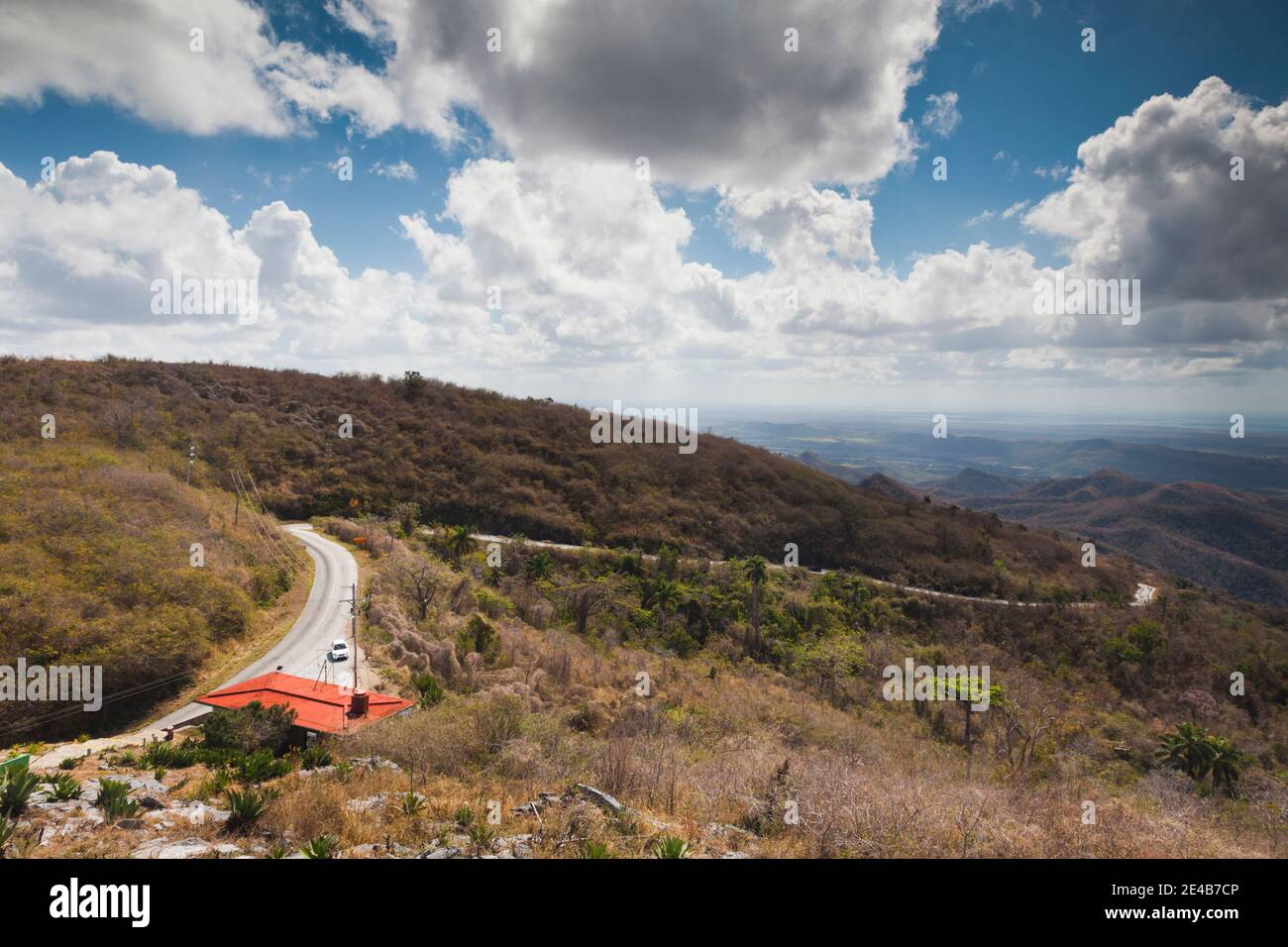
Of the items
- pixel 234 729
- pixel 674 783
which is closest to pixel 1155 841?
pixel 674 783

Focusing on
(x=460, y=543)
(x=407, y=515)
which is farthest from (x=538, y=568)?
(x=407, y=515)

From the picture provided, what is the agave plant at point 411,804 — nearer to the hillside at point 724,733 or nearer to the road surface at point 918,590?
the hillside at point 724,733

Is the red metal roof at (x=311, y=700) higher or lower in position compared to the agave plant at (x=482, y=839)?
lower

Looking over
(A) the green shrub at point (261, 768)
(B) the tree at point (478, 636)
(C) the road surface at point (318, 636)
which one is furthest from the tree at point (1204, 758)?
(C) the road surface at point (318, 636)

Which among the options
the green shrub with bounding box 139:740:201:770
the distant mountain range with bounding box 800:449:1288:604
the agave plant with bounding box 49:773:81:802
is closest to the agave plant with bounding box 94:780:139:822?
the agave plant with bounding box 49:773:81:802

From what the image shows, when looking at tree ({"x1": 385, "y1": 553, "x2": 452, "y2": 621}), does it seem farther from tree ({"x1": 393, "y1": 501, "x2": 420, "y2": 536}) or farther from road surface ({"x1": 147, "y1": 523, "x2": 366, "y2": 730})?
tree ({"x1": 393, "y1": 501, "x2": 420, "y2": 536})

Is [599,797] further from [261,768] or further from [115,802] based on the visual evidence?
[115,802]

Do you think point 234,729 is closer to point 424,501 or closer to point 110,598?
point 110,598
